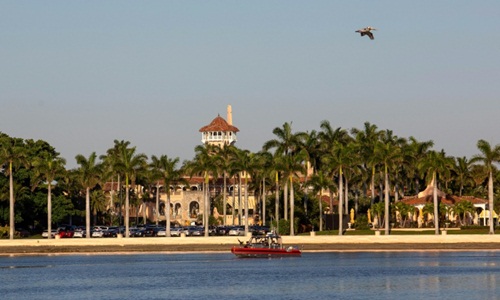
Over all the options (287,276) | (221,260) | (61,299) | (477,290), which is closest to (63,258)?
(221,260)

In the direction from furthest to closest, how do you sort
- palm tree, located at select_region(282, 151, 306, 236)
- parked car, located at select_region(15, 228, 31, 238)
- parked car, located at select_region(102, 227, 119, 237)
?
parked car, located at select_region(15, 228, 31, 238) → parked car, located at select_region(102, 227, 119, 237) → palm tree, located at select_region(282, 151, 306, 236)

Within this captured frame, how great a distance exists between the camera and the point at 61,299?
8125 centimetres

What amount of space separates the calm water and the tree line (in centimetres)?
1754

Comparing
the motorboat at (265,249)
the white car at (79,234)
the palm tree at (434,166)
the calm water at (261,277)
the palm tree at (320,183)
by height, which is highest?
the palm tree at (434,166)

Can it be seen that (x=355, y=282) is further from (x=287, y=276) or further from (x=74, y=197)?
(x=74, y=197)

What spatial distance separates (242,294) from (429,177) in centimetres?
6456

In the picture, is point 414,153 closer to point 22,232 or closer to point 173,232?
point 173,232

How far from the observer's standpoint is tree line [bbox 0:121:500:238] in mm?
143000

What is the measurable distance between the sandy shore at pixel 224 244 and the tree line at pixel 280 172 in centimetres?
396

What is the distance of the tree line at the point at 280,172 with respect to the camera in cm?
14300

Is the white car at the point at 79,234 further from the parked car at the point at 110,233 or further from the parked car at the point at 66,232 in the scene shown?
the parked car at the point at 110,233

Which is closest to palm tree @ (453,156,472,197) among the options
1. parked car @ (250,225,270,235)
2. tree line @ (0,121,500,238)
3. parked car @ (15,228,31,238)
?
tree line @ (0,121,500,238)

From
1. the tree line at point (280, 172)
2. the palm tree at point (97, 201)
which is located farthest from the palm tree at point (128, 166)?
the palm tree at point (97, 201)

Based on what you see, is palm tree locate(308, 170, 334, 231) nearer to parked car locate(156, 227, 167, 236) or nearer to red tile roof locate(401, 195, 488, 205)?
red tile roof locate(401, 195, 488, 205)
